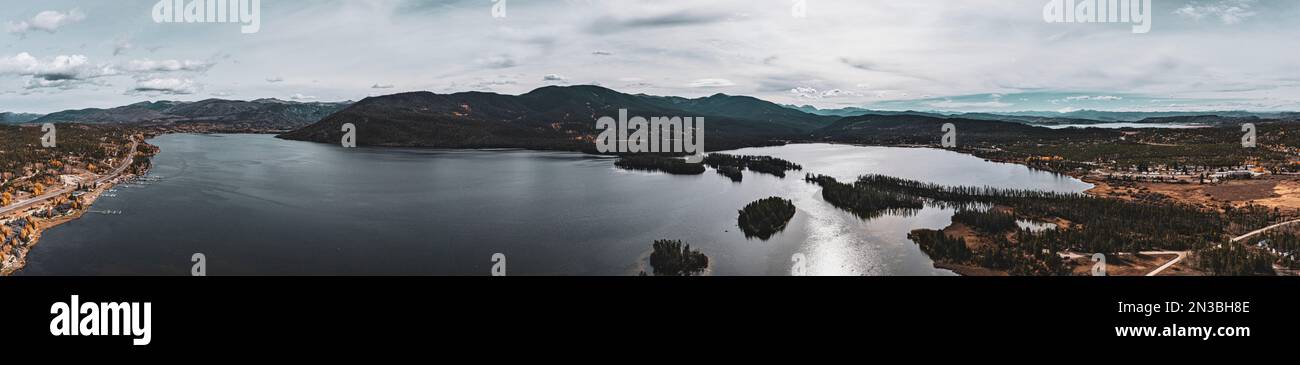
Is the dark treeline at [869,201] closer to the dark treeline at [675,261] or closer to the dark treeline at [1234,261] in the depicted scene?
the dark treeline at [675,261]

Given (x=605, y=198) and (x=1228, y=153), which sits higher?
(x=1228, y=153)

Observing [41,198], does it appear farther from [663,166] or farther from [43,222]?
[663,166]

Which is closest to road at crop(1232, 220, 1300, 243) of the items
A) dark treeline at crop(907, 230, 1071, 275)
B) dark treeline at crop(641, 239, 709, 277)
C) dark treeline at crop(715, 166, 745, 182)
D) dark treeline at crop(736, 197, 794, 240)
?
dark treeline at crop(907, 230, 1071, 275)

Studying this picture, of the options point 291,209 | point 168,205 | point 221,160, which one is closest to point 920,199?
point 291,209

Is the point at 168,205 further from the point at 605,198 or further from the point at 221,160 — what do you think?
the point at 221,160

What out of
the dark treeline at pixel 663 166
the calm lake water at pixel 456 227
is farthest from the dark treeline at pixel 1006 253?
the dark treeline at pixel 663 166

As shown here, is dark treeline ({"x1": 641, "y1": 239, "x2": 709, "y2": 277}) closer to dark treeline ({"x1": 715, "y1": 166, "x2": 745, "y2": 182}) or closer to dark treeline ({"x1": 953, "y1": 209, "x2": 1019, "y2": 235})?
dark treeline ({"x1": 953, "y1": 209, "x2": 1019, "y2": 235})

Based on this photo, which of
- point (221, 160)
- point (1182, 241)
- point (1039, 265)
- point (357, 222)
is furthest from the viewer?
point (221, 160)
